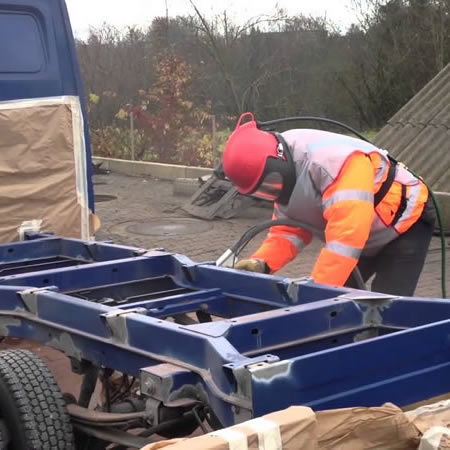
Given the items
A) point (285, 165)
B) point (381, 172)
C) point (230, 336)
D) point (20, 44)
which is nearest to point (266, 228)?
point (285, 165)

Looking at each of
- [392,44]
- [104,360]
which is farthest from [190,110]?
[104,360]

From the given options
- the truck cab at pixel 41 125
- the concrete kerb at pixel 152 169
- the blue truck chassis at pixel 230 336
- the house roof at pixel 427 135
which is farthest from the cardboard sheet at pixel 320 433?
the concrete kerb at pixel 152 169

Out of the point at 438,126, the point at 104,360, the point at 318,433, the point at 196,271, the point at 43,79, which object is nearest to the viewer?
the point at 318,433

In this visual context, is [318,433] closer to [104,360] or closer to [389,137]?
[104,360]

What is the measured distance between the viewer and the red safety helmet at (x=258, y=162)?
387 cm

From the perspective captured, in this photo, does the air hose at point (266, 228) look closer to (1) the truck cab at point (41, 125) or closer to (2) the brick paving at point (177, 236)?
(1) the truck cab at point (41, 125)

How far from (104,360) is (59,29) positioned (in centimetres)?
332

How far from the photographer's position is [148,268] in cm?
405

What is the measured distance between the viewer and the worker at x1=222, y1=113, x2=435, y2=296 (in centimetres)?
370

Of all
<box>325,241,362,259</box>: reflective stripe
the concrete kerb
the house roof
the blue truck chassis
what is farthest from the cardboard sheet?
the concrete kerb

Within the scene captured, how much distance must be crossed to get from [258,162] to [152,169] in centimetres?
1291

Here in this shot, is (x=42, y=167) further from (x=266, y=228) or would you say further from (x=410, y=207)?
(x=410, y=207)

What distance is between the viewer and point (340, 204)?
3.69m

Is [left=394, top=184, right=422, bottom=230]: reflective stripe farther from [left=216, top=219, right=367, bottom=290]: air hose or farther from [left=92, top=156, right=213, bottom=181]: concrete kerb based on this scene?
[left=92, top=156, right=213, bottom=181]: concrete kerb
